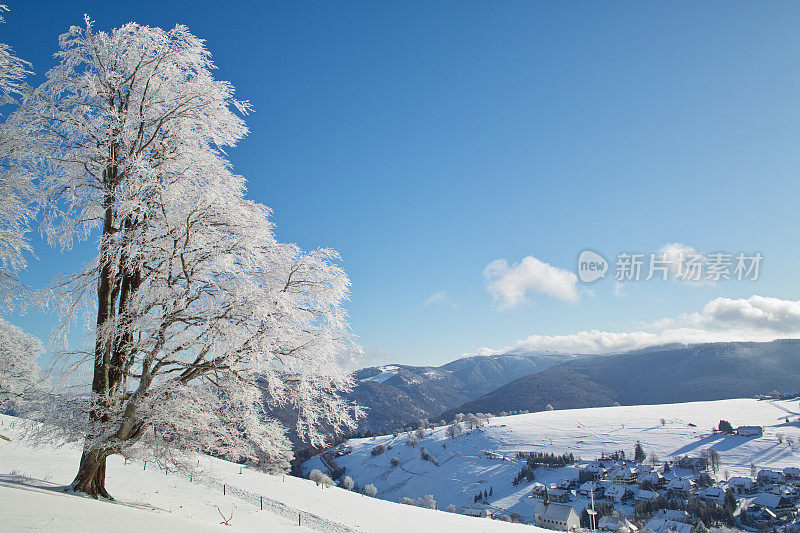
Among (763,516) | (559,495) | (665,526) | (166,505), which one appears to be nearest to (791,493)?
(763,516)

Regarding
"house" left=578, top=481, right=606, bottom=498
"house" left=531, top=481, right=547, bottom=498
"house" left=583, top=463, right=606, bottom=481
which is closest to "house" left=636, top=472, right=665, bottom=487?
"house" left=583, top=463, right=606, bottom=481

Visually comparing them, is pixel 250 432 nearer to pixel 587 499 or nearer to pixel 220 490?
pixel 220 490

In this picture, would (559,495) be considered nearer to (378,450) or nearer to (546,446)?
(546,446)

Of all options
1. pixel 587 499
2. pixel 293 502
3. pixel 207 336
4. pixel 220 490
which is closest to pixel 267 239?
pixel 207 336

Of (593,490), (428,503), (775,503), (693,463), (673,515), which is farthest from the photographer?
(693,463)

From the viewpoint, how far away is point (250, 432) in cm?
935

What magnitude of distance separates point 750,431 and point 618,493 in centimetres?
7279

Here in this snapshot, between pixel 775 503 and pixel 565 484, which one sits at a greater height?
pixel 775 503

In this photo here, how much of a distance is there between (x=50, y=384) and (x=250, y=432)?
4.46 m

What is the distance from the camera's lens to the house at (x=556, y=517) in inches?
2739

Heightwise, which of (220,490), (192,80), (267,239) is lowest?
(220,490)

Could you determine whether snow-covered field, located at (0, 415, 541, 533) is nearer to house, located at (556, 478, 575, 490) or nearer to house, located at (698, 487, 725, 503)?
house, located at (556, 478, 575, 490)

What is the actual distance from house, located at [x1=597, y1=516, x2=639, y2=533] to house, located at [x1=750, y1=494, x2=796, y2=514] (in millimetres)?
27033

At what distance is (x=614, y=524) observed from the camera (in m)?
69.0
